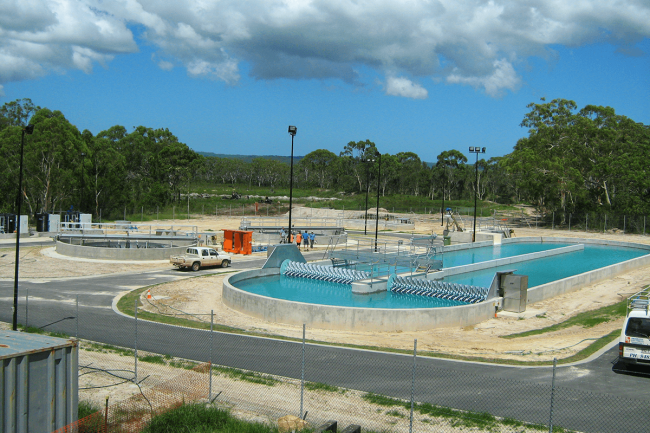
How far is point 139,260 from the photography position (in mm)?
37812

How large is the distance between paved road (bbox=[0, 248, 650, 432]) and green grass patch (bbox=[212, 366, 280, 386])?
548mm

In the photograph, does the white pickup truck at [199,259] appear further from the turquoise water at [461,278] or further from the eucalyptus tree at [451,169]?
the eucalyptus tree at [451,169]

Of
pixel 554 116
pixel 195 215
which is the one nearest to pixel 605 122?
pixel 554 116

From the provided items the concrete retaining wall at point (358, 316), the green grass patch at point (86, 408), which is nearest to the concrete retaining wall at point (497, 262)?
the concrete retaining wall at point (358, 316)

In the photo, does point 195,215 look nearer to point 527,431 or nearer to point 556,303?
point 556,303

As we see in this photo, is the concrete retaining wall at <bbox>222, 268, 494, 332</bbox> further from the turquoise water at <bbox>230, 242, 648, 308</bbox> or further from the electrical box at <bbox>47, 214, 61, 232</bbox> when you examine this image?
the electrical box at <bbox>47, 214, 61, 232</bbox>

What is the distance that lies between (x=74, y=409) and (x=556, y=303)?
79.4ft

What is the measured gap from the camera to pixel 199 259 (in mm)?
34562

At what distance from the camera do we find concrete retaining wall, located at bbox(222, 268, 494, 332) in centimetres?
2108

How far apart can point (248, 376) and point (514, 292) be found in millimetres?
15692

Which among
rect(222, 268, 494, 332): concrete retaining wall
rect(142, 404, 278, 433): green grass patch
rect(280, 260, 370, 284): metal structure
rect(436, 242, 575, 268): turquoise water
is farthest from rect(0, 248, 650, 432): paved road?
rect(436, 242, 575, 268): turquoise water

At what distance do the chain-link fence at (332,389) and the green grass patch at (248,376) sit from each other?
0.03m

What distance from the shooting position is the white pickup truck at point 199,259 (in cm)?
3406

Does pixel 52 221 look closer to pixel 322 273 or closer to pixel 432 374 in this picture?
pixel 322 273
